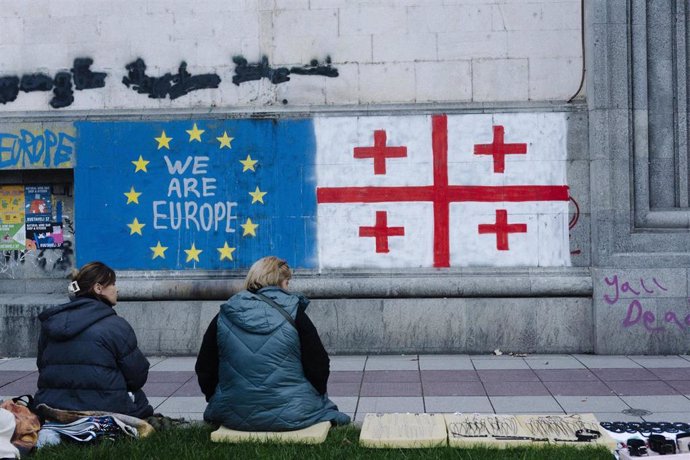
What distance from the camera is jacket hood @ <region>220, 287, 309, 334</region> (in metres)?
5.16

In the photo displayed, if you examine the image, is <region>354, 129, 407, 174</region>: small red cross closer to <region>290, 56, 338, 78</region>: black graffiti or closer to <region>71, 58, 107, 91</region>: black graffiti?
<region>290, 56, 338, 78</region>: black graffiti

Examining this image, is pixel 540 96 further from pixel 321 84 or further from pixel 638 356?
pixel 638 356

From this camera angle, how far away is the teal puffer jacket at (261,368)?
16.9ft

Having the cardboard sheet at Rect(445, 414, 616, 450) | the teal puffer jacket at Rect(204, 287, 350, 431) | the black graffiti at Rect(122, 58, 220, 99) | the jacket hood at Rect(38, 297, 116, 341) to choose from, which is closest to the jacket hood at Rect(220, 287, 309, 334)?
the teal puffer jacket at Rect(204, 287, 350, 431)

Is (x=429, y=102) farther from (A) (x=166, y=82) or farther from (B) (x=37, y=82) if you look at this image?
(B) (x=37, y=82)

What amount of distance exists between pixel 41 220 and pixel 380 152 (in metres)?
4.59

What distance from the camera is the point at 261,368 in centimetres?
516

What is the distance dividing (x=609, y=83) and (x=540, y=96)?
805mm

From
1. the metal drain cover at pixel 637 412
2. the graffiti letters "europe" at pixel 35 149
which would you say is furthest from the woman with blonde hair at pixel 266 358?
the graffiti letters "europe" at pixel 35 149

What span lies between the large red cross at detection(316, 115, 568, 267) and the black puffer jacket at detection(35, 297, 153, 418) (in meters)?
4.33

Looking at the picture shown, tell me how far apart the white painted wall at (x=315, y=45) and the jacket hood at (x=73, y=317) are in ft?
15.2

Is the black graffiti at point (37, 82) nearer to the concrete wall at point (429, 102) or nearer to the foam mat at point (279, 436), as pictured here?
the concrete wall at point (429, 102)

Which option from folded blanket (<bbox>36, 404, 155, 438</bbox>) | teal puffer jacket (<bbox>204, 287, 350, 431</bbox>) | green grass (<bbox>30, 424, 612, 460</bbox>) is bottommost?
green grass (<bbox>30, 424, 612, 460</bbox>)

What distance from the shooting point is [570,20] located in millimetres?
9188
